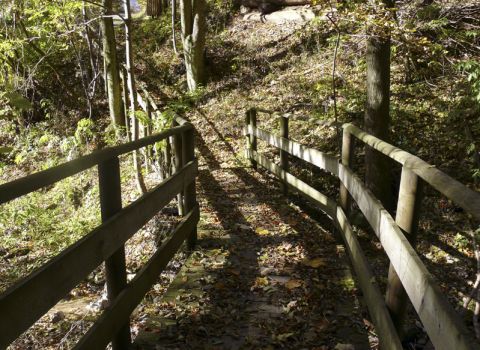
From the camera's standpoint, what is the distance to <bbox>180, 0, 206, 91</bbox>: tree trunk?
55.1 feet

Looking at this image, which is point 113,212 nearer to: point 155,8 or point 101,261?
point 101,261

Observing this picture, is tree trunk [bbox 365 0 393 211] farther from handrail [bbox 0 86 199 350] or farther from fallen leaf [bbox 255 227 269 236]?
handrail [bbox 0 86 199 350]

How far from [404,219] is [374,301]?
0.85 meters

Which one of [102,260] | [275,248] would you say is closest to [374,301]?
[102,260]

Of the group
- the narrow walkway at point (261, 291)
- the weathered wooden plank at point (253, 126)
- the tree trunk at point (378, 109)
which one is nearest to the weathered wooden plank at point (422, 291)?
the narrow walkway at point (261, 291)

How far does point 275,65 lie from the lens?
1586cm

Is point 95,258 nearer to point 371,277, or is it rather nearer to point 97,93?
point 371,277

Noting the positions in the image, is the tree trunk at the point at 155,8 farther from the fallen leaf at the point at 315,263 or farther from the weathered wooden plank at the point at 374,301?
the weathered wooden plank at the point at 374,301

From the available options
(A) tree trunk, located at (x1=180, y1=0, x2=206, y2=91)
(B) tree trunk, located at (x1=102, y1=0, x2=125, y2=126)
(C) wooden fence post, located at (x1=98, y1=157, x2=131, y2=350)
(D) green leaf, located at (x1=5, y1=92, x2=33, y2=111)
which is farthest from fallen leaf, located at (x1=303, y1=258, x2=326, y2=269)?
(A) tree trunk, located at (x1=180, y1=0, x2=206, y2=91)

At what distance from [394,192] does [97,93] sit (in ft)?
50.4

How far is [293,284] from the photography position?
4801 mm

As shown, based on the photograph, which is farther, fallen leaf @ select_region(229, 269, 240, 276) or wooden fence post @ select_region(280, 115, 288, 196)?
wooden fence post @ select_region(280, 115, 288, 196)

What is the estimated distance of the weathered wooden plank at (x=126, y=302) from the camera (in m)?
2.70

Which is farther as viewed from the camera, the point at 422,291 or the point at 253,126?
the point at 253,126
